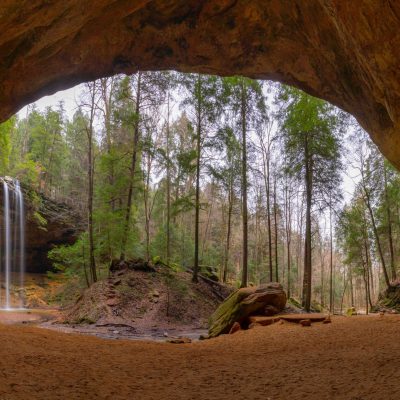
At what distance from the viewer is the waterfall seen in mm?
22859

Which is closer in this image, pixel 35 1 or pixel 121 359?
pixel 35 1

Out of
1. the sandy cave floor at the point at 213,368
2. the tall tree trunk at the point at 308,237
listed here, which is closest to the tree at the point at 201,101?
the tall tree trunk at the point at 308,237

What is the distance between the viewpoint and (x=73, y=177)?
34875 mm

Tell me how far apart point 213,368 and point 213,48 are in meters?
8.63

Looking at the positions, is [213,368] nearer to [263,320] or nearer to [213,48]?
[263,320]

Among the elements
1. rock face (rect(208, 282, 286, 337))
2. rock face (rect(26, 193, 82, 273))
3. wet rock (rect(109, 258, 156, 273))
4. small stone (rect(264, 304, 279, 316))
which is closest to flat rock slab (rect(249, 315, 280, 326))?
rock face (rect(208, 282, 286, 337))

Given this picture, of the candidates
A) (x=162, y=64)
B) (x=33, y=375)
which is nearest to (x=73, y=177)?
(x=162, y=64)

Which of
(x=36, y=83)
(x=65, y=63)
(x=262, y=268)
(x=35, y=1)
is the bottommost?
(x=262, y=268)

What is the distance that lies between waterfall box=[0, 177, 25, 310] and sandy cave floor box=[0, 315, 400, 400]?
19392 millimetres

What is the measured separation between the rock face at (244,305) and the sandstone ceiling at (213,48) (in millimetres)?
5539

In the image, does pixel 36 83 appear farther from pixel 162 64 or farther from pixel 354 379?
pixel 354 379

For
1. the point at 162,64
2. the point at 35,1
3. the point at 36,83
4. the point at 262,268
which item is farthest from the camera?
the point at 262,268

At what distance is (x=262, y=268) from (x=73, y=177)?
73.9ft

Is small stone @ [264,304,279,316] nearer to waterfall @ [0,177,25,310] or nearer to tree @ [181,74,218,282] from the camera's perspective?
tree @ [181,74,218,282]
